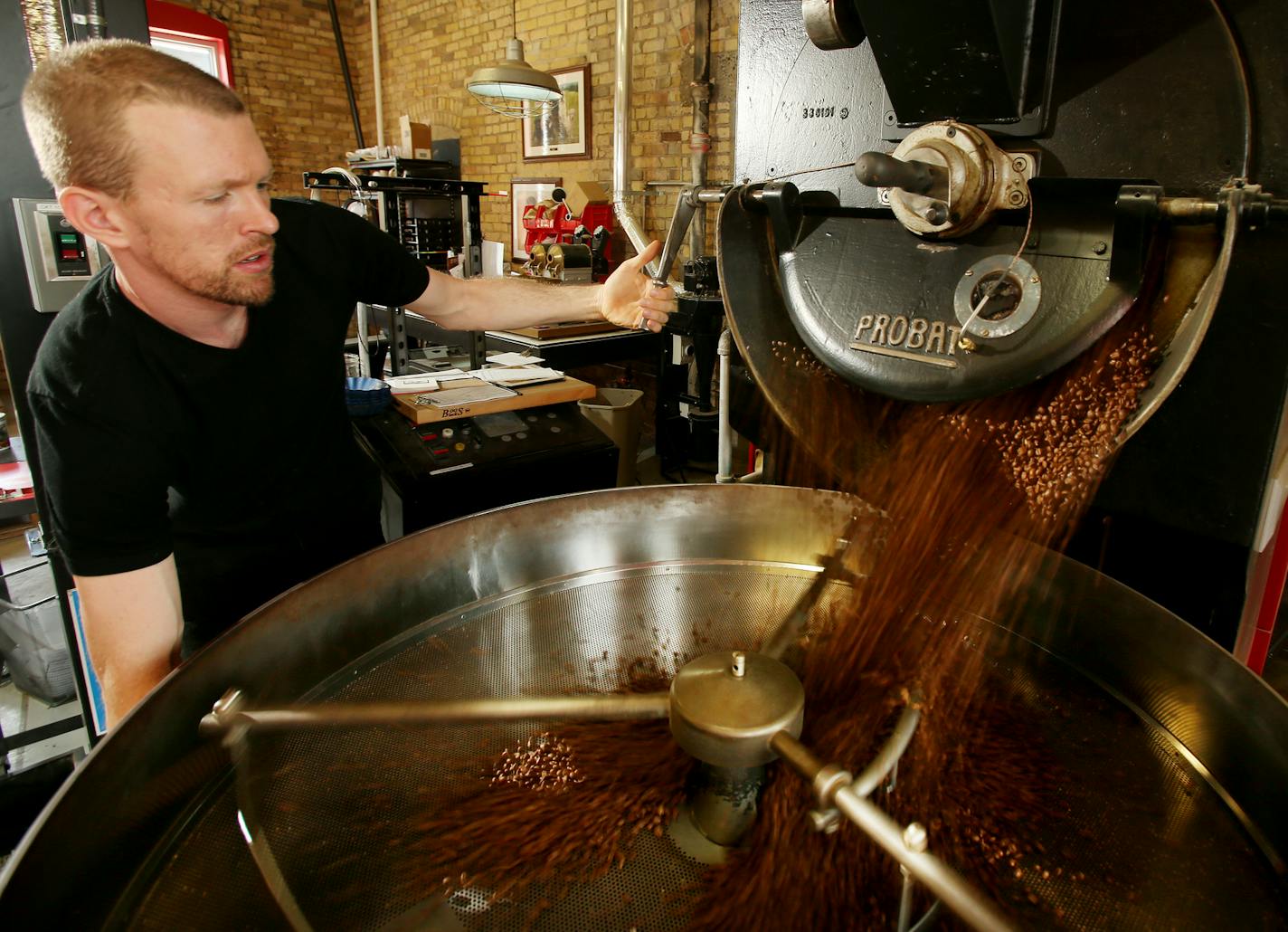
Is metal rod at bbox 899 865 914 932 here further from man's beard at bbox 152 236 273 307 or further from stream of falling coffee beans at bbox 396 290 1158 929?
man's beard at bbox 152 236 273 307

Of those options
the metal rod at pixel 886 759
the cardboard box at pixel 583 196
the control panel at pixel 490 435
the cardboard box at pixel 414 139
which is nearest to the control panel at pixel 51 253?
the control panel at pixel 490 435

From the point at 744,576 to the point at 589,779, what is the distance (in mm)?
381

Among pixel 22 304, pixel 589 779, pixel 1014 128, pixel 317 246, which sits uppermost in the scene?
pixel 1014 128

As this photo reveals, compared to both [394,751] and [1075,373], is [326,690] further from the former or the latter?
[1075,373]

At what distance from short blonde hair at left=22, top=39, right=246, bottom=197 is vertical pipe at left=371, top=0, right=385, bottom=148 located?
6146mm

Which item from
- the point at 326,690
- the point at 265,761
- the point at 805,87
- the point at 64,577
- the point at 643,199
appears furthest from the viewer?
the point at 643,199

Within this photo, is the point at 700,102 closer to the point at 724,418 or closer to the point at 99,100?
the point at 724,418

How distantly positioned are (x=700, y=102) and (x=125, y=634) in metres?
3.82

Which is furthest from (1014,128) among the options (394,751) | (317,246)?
(317,246)

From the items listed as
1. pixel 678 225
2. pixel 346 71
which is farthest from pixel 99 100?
pixel 346 71

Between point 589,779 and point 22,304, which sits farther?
point 22,304

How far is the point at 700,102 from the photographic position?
4.04 metres

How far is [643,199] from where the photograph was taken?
4.58m

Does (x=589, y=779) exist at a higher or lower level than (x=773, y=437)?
lower
